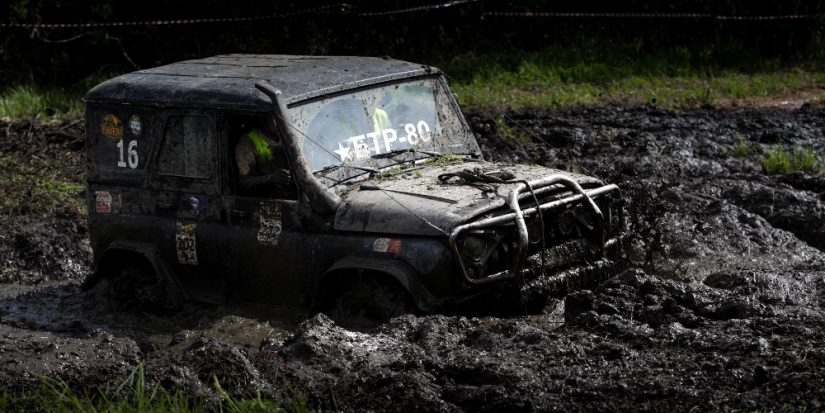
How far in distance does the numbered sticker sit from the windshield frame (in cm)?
125

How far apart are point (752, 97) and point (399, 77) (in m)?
8.32

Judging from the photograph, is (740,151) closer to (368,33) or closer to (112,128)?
(112,128)

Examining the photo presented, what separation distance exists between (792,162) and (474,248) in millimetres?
5269

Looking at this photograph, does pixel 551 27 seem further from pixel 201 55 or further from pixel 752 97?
pixel 201 55

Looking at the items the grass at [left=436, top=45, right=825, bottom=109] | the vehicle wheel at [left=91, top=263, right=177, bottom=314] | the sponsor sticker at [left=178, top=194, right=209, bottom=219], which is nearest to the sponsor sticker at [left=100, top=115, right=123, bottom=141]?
the sponsor sticker at [left=178, top=194, right=209, bottom=219]

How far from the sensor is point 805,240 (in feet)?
22.9

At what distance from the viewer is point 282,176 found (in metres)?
5.14

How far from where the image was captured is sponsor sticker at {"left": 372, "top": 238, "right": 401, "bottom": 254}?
478 centimetres

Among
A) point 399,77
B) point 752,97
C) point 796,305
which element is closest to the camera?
point 796,305

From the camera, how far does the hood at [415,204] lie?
4.71 m

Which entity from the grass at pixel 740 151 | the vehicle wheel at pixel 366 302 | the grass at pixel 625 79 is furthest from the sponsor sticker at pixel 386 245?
the grass at pixel 625 79

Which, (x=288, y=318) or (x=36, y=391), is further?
(x=288, y=318)

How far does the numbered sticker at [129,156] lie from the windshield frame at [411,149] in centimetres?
125

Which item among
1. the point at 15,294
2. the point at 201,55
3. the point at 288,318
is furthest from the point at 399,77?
the point at 201,55
